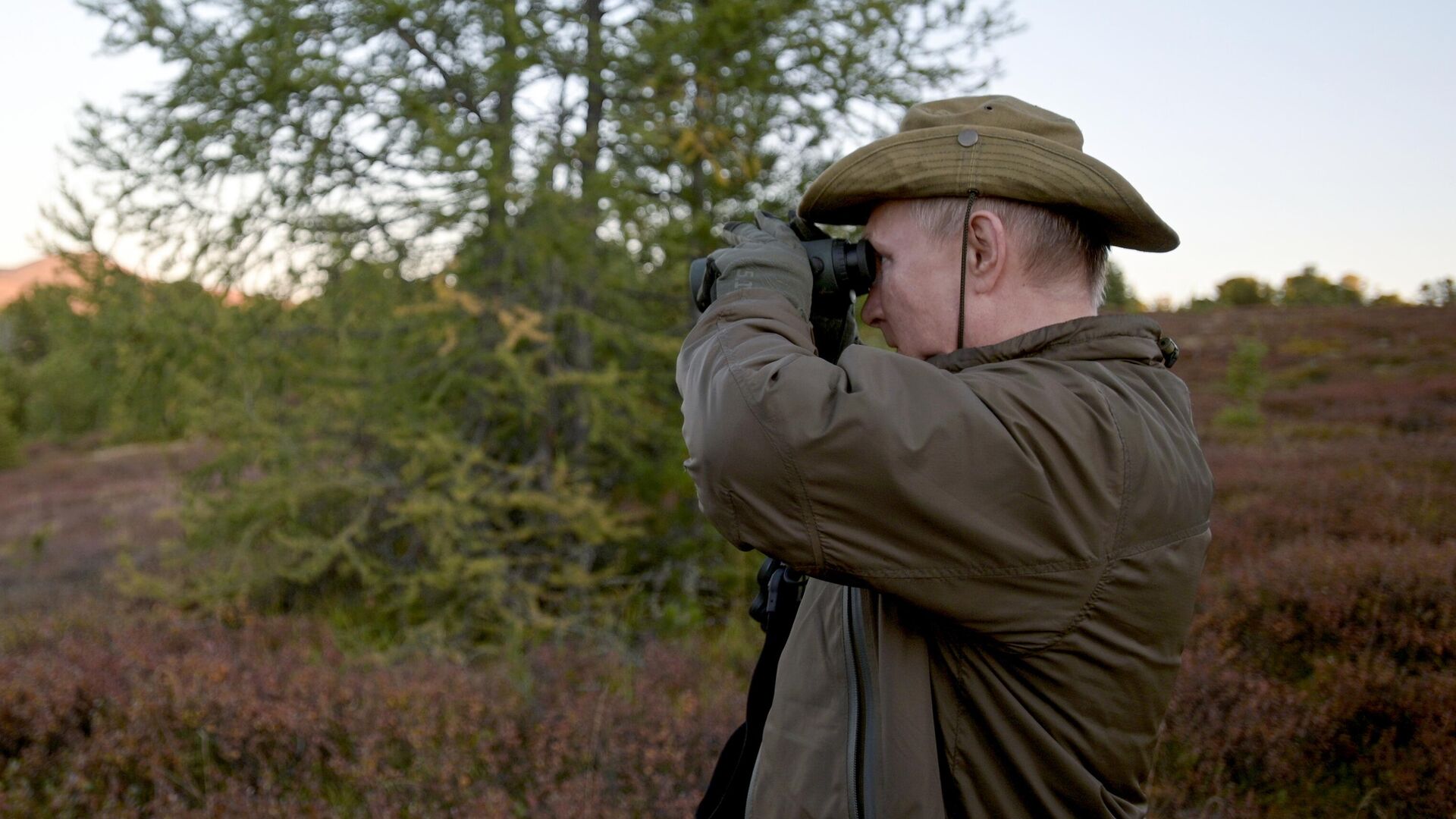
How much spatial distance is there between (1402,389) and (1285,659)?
531 inches

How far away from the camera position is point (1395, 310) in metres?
27.0

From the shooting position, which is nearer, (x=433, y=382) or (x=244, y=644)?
(x=244, y=644)

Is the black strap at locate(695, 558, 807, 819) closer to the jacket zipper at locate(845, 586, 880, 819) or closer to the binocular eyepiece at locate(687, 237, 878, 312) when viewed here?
the jacket zipper at locate(845, 586, 880, 819)

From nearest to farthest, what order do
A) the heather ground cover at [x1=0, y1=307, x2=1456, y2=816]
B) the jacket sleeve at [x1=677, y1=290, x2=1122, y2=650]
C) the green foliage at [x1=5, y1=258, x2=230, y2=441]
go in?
1. the jacket sleeve at [x1=677, y1=290, x2=1122, y2=650]
2. the heather ground cover at [x1=0, y1=307, x2=1456, y2=816]
3. the green foliage at [x1=5, y1=258, x2=230, y2=441]

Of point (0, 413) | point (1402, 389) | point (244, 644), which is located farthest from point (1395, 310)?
point (0, 413)

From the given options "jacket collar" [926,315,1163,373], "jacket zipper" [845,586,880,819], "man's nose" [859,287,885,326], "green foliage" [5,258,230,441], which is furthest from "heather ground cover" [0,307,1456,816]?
"jacket collar" [926,315,1163,373]

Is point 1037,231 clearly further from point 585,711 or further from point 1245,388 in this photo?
point 1245,388

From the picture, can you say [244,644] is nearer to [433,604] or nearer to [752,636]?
[433,604]

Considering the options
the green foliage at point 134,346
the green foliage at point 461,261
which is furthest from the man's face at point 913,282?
Result: the green foliage at point 134,346

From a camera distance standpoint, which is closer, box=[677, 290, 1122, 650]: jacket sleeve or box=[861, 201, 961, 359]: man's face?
box=[677, 290, 1122, 650]: jacket sleeve

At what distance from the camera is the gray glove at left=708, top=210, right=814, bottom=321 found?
1336 mm

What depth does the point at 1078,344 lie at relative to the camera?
1277mm

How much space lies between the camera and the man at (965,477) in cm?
111

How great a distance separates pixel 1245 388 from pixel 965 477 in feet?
53.0
